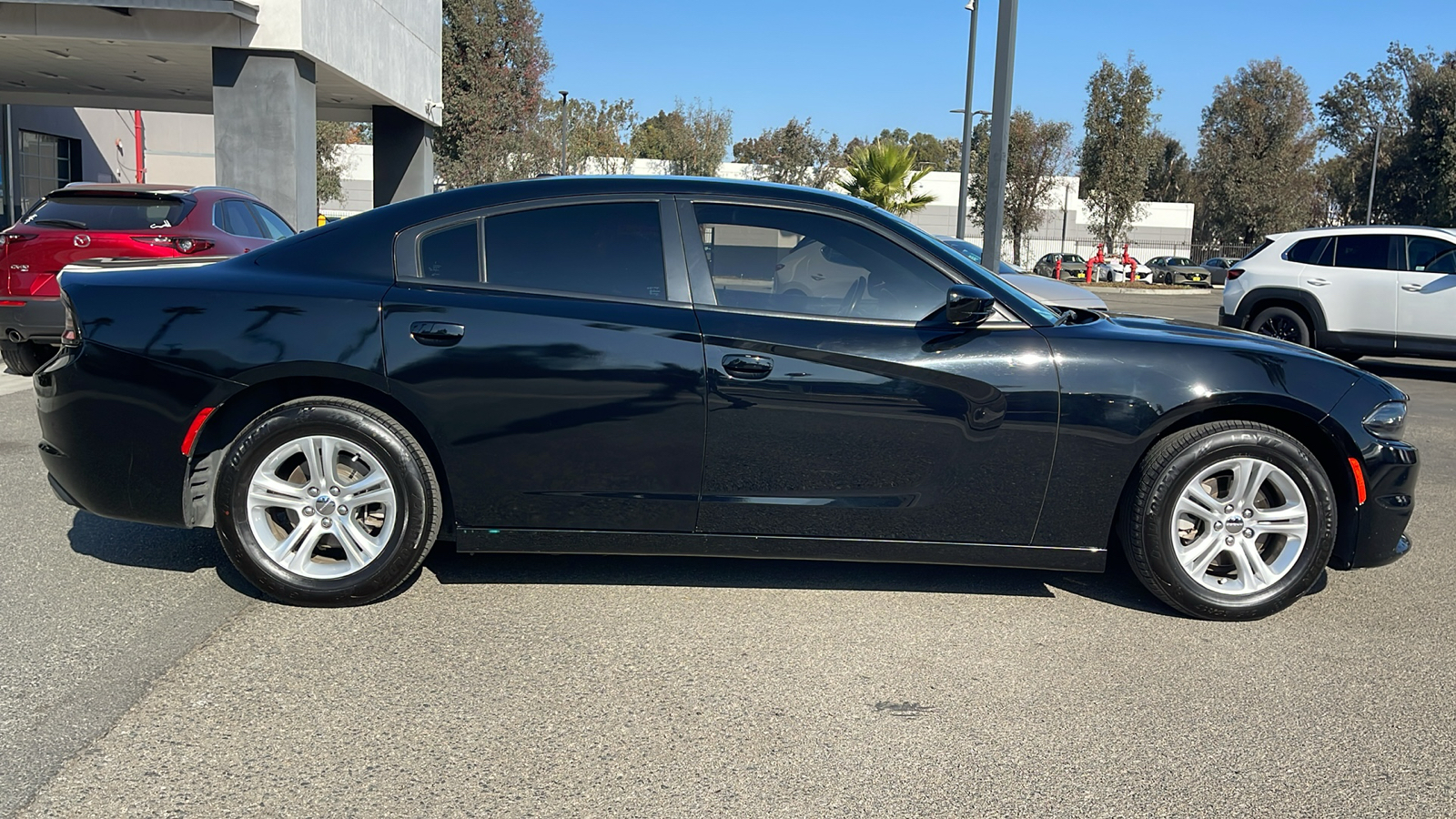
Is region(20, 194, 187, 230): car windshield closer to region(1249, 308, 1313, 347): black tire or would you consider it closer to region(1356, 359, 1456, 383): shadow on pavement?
region(1249, 308, 1313, 347): black tire

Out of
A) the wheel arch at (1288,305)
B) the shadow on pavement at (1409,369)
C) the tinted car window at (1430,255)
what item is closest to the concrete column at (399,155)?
the wheel arch at (1288,305)

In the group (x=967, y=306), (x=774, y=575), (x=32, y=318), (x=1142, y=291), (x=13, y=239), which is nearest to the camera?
(x=967, y=306)

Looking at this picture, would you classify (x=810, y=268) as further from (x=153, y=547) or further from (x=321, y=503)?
(x=153, y=547)

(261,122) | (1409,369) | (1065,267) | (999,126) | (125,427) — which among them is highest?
(261,122)

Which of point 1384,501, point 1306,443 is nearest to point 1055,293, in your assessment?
point 1306,443

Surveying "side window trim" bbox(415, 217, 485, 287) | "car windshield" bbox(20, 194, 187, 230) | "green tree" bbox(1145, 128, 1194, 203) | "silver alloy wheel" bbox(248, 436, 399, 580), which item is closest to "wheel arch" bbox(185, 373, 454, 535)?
"silver alloy wheel" bbox(248, 436, 399, 580)

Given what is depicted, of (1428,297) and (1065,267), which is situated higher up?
(1065,267)

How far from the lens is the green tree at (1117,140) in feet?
143

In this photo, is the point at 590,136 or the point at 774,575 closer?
the point at 774,575

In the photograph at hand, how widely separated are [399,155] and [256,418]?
2422 centimetres

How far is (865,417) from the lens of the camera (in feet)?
13.9

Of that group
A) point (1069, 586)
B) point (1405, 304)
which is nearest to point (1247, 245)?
point (1405, 304)

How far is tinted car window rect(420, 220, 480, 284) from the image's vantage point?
441 cm

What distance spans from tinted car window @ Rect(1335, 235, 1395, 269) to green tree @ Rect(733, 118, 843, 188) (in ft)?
123
